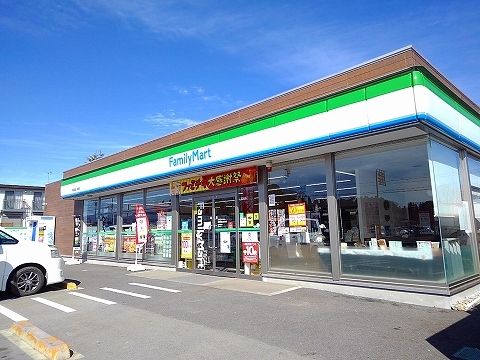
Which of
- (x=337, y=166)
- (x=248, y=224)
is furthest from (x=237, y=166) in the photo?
(x=337, y=166)

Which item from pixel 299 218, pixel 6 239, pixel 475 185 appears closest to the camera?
pixel 6 239

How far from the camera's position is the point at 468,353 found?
16.9 feet

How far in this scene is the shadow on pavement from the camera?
5.17 meters

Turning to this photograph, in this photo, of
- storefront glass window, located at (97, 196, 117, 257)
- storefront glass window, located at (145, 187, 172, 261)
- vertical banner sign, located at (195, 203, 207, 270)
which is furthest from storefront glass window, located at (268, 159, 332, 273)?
storefront glass window, located at (97, 196, 117, 257)

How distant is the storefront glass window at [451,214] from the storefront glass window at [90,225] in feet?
53.8

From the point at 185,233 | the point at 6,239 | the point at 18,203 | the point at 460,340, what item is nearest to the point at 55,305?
the point at 6,239

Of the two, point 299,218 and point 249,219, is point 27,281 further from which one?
point 299,218

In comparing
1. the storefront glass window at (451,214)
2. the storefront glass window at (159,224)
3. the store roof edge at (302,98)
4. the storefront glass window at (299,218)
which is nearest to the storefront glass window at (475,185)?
the storefront glass window at (451,214)

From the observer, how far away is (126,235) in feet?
58.5

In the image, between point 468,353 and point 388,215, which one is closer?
point 468,353

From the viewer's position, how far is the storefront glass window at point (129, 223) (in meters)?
17.3

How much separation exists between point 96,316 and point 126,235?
10414 mm

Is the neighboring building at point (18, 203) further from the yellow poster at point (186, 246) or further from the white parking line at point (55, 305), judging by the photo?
the white parking line at point (55, 305)

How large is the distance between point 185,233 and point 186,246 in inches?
18.8
